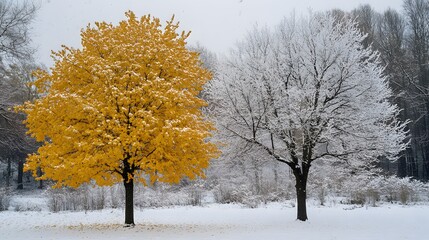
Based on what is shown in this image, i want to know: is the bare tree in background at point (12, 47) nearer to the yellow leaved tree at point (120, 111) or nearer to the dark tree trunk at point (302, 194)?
the yellow leaved tree at point (120, 111)

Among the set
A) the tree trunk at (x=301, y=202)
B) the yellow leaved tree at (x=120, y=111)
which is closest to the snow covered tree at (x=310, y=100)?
the tree trunk at (x=301, y=202)

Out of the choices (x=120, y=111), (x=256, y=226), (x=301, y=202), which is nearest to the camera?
(x=120, y=111)

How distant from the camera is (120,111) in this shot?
10453 millimetres

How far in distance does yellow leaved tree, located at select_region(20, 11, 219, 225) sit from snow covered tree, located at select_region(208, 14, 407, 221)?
150cm

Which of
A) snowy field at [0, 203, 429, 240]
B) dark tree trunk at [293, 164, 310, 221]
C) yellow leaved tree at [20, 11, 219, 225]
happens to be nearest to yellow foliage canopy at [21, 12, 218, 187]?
yellow leaved tree at [20, 11, 219, 225]

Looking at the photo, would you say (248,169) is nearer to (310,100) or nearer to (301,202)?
(301,202)

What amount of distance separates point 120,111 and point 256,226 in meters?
6.25

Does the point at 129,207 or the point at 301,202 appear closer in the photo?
the point at 129,207

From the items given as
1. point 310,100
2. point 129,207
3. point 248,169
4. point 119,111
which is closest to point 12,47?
point 119,111

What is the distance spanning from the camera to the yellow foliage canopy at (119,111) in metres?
9.86

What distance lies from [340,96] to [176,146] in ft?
20.3

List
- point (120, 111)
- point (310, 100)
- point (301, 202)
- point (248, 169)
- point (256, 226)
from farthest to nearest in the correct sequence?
1. point (248, 169)
2. point (301, 202)
3. point (256, 226)
4. point (310, 100)
5. point (120, 111)

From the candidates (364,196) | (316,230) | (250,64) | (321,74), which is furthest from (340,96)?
(364,196)

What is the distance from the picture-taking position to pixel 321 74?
39.3ft
